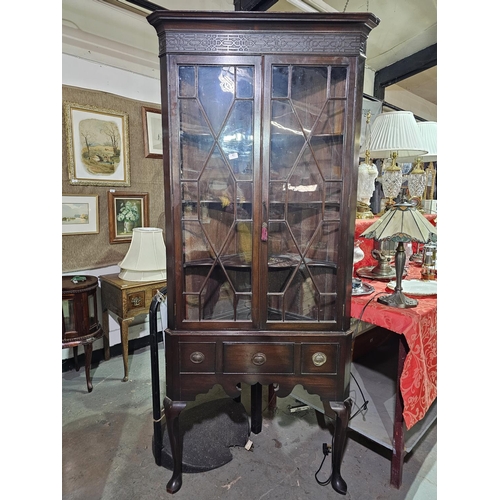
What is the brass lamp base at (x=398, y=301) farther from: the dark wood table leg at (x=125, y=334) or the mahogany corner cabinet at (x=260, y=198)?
the dark wood table leg at (x=125, y=334)

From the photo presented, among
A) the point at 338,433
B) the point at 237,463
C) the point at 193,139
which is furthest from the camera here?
the point at 237,463

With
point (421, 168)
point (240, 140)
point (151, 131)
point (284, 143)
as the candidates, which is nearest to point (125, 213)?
point (151, 131)

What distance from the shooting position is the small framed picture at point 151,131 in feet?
8.64

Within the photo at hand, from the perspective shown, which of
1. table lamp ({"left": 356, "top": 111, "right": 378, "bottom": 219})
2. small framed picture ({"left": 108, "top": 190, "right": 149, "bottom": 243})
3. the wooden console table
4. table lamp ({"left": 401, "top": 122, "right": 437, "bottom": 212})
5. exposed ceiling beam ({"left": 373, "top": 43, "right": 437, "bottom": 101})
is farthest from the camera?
exposed ceiling beam ({"left": 373, "top": 43, "right": 437, "bottom": 101})

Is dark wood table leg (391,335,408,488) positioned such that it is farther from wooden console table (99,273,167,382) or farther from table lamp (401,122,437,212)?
wooden console table (99,273,167,382)

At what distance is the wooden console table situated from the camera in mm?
2297

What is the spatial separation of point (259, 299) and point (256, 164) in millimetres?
550

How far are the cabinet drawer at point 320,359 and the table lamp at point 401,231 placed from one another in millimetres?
370

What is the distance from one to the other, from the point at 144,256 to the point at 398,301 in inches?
64.3

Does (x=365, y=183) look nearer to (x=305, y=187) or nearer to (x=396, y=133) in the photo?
(x=396, y=133)

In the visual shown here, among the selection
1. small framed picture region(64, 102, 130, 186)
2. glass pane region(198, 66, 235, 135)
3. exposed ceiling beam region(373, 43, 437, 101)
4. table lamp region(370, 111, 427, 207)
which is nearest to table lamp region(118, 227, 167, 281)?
small framed picture region(64, 102, 130, 186)

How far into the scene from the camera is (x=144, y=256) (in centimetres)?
232

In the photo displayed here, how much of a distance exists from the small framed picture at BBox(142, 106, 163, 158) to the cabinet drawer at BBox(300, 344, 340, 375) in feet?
6.57

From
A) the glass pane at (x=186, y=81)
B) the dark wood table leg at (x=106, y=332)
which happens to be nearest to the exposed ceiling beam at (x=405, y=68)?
the glass pane at (x=186, y=81)
